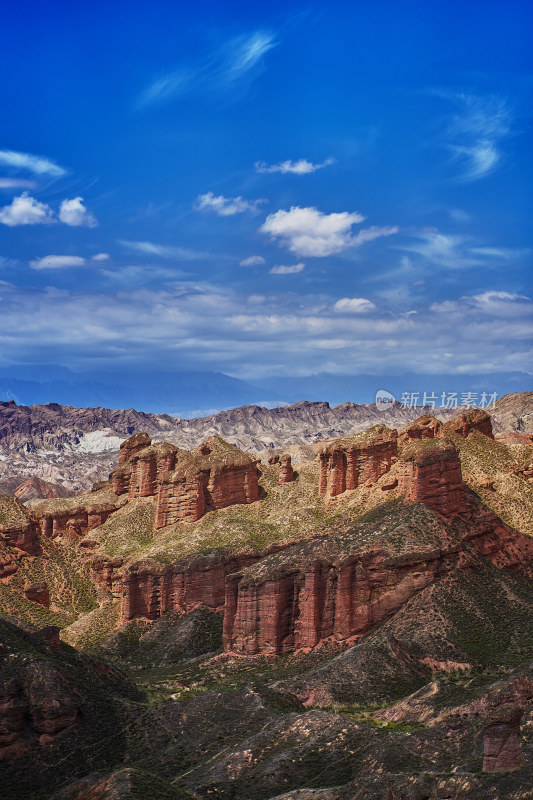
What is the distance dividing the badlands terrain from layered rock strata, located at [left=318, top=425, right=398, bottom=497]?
266 millimetres

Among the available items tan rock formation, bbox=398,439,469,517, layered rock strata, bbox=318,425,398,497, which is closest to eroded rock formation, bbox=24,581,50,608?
layered rock strata, bbox=318,425,398,497

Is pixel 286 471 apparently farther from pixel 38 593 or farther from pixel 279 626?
pixel 279 626

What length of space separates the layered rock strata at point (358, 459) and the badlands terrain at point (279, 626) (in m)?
0.27

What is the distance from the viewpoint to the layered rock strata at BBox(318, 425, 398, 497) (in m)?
103

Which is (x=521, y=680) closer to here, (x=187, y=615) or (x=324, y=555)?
(x=324, y=555)

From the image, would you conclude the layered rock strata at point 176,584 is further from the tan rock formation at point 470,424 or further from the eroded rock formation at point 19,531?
the tan rock formation at point 470,424

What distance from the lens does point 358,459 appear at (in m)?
104

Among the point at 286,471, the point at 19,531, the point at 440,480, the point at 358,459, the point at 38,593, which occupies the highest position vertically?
the point at 286,471

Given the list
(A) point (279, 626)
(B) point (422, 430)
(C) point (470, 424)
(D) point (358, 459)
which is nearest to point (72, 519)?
(D) point (358, 459)

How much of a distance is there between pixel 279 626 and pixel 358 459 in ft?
95.9

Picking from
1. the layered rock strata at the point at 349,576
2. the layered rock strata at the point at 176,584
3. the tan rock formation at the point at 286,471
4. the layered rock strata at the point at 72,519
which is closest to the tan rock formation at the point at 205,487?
the tan rock formation at the point at 286,471

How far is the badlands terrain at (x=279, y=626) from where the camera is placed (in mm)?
46750

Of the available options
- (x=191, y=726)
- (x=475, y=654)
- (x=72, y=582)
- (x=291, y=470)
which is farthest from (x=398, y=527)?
(x=72, y=582)

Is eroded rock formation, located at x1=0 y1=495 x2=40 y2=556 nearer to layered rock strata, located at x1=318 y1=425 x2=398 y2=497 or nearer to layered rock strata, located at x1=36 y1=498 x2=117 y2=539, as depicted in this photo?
layered rock strata, located at x1=36 y1=498 x2=117 y2=539
